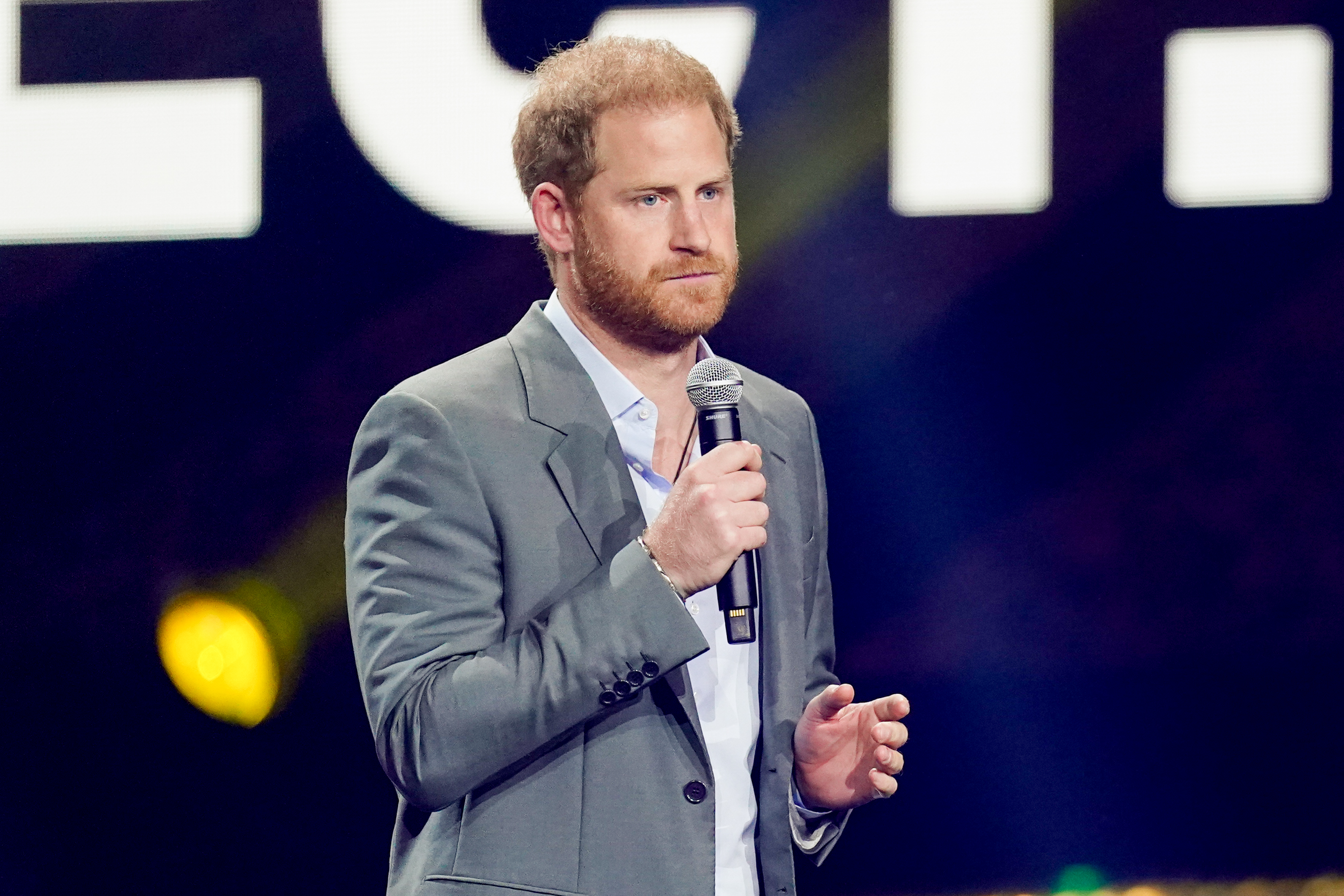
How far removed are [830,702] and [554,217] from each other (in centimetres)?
78

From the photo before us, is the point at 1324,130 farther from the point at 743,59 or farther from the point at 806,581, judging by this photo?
the point at 806,581

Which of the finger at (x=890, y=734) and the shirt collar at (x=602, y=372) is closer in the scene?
the finger at (x=890, y=734)

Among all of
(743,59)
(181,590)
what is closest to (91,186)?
(181,590)

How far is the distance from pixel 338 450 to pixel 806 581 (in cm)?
143

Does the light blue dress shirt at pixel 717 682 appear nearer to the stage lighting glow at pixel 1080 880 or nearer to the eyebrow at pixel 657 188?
the eyebrow at pixel 657 188

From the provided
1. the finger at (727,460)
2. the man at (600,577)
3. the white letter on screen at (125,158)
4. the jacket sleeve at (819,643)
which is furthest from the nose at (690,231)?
the white letter on screen at (125,158)

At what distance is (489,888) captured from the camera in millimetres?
1472

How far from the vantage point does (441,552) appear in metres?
1.49

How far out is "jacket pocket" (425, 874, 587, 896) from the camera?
147 cm

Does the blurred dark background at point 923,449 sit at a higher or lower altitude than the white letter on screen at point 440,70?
lower

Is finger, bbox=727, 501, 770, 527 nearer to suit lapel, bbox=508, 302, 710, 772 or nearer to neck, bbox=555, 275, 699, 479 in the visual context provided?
suit lapel, bbox=508, 302, 710, 772

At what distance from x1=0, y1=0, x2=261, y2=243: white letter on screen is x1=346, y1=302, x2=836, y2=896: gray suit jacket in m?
→ 1.54

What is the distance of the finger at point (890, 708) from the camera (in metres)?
1.61

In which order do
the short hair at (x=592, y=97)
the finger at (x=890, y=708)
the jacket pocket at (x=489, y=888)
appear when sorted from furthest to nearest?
the short hair at (x=592, y=97)
the finger at (x=890, y=708)
the jacket pocket at (x=489, y=888)
